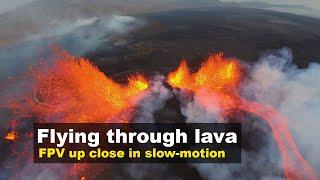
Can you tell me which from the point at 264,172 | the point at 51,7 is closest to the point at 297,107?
the point at 264,172

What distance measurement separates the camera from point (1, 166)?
45.0 meters

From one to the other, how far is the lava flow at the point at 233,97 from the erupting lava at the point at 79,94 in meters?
6.09

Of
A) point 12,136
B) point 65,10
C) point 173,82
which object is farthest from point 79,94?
point 65,10

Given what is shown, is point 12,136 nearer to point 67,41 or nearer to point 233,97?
point 233,97

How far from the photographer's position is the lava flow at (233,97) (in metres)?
43.1

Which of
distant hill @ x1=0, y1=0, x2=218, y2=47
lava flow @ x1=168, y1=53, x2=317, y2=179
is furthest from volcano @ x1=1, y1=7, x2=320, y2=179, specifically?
distant hill @ x1=0, y1=0, x2=218, y2=47

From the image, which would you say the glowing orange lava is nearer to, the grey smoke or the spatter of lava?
the spatter of lava

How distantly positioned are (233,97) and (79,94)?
2019 centimetres

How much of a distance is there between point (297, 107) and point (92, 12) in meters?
79.8

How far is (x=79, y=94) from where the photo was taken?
54812 millimetres

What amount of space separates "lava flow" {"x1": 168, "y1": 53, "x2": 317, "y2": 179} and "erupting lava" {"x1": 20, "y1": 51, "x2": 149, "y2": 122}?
6.09 m

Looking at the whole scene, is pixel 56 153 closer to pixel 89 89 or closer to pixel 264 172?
pixel 89 89

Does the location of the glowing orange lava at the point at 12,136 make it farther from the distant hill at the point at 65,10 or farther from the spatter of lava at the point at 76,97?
the distant hill at the point at 65,10

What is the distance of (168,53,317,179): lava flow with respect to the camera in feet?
141
